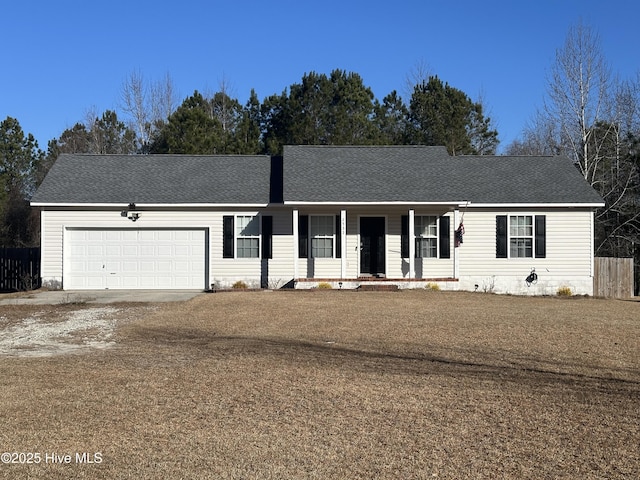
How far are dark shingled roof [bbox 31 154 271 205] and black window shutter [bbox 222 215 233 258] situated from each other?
0.59m

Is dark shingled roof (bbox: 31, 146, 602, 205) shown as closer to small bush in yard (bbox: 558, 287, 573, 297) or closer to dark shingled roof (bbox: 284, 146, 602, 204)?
dark shingled roof (bbox: 284, 146, 602, 204)

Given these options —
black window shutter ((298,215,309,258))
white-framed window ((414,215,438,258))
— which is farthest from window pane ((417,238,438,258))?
black window shutter ((298,215,309,258))

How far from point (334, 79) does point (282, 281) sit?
17155 millimetres

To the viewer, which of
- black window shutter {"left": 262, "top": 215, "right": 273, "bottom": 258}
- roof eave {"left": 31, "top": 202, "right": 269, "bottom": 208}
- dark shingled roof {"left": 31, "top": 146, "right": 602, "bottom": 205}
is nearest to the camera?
roof eave {"left": 31, "top": 202, "right": 269, "bottom": 208}

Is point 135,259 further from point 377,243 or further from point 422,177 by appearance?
point 422,177

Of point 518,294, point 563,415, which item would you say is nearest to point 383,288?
point 518,294

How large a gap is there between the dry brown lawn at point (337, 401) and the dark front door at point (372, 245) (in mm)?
8120

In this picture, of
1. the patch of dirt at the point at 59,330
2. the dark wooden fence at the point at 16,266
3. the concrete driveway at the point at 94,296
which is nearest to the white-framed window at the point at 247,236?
the concrete driveway at the point at 94,296

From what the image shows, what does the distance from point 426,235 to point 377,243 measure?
162 cm

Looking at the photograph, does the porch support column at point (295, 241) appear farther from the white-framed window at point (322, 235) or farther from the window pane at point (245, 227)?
the window pane at point (245, 227)

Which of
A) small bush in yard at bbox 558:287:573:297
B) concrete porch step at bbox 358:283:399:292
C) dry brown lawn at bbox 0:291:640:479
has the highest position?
concrete porch step at bbox 358:283:399:292

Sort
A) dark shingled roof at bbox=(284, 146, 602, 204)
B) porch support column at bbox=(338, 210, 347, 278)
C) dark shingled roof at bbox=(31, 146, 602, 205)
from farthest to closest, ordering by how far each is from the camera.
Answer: dark shingled roof at bbox=(31, 146, 602, 205), dark shingled roof at bbox=(284, 146, 602, 204), porch support column at bbox=(338, 210, 347, 278)

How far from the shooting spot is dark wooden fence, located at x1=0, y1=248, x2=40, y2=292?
75.1 ft

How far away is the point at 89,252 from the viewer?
21.5m
